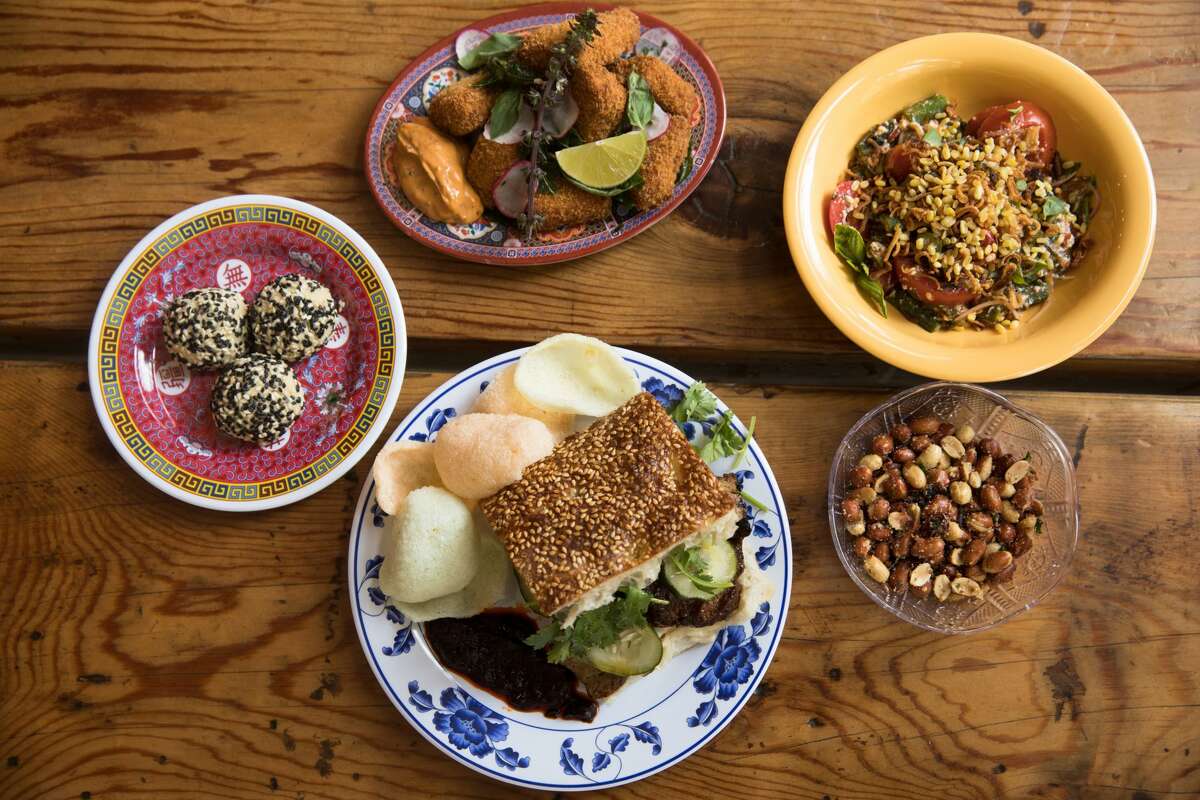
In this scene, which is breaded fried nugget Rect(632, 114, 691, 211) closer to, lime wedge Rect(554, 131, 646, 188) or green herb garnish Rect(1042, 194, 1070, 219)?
lime wedge Rect(554, 131, 646, 188)

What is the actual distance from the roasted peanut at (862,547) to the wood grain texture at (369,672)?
10 centimetres

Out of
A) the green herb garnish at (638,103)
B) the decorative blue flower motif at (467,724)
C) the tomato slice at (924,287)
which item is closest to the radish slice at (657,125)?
the green herb garnish at (638,103)

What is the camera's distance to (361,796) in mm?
2023

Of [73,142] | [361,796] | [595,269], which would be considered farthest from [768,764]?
[73,142]

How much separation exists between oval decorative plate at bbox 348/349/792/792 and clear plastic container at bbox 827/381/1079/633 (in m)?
0.23

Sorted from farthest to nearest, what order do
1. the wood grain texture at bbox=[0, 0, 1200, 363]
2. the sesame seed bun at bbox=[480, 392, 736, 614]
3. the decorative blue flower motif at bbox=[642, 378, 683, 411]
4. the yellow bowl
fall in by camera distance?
the wood grain texture at bbox=[0, 0, 1200, 363]
the decorative blue flower motif at bbox=[642, 378, 683, 411]
the yellow bowl
the sesame seed bun at bbox=[480, 392, 736, 614]

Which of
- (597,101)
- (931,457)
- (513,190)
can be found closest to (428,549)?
(513,190)

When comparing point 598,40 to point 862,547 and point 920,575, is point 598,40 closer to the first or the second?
point 862,547

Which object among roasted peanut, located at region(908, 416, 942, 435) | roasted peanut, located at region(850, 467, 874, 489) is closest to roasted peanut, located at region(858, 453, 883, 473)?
roasted peanut, located at region(850, 467, 874, 489)

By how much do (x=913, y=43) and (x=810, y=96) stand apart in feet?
0.93

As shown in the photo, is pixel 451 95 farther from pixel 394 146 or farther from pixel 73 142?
pixel 73 142

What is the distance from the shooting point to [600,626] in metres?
1.77

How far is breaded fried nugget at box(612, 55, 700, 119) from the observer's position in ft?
6.41

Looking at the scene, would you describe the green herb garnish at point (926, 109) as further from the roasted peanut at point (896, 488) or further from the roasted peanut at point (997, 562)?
the roasted peanut at point (997, 562)
